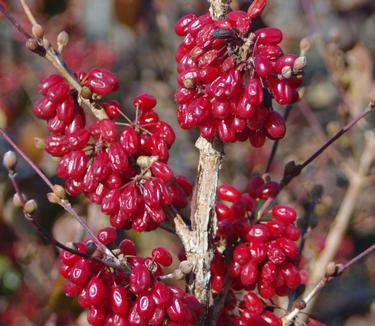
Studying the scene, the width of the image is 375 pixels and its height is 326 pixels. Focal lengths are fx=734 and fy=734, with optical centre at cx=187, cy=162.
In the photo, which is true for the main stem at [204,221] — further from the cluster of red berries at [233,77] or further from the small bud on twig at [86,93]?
the small bud on twig at [86,93]

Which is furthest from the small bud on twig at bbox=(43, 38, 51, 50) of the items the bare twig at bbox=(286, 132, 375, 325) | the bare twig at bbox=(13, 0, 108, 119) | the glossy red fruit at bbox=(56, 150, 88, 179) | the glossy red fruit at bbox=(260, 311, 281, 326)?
the bare twig at bbox=(286, 132, 375, 325)

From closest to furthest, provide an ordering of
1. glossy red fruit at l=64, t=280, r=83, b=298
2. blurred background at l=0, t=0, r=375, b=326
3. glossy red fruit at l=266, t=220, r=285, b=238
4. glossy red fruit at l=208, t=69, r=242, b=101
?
1. glossy red fruit at l=208, t=69, r=242, b=101
2. glossy red fruit at l=64, t=280, r=83, b=298
3. glossy red fruit at l=266, t=220, r=285, b=238
4. blurred background at l=0, t=0, r=375, b=326

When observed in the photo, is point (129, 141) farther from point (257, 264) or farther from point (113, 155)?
point (257, 264)

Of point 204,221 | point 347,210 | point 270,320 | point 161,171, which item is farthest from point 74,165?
point 347,210

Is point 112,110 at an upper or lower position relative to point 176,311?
upper

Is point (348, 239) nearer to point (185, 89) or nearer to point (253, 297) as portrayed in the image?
point (253, 297)

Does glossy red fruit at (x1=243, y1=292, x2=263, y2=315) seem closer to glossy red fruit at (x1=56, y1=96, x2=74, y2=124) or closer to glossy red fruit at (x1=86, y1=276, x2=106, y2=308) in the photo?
glossy red fruit at (x1=86, y1=276, x2=106, y2=308)

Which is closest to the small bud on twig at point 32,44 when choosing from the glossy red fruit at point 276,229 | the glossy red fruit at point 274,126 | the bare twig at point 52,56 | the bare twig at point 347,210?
the bare twig at point 52,56
